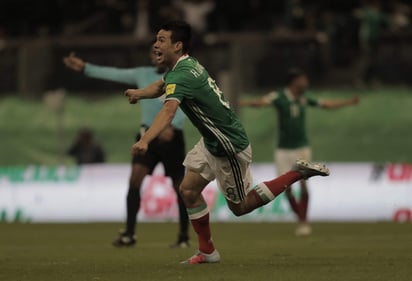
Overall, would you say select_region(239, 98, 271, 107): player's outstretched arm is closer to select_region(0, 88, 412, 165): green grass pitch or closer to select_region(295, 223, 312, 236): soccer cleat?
select_region(295, 223, 312, 236): soccer cleat

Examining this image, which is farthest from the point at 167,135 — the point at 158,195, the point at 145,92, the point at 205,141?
the point at 158,195

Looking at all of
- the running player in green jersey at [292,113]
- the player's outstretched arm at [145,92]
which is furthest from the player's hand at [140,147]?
the running player in green jersey at [292,113]

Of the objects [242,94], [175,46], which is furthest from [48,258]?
[242,94]

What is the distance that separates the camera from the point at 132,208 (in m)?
14.3

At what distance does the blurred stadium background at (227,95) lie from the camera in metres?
21.5

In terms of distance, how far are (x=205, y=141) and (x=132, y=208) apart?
331 cm

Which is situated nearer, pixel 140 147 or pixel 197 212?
pixel 140 147

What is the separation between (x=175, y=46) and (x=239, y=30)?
16.2m

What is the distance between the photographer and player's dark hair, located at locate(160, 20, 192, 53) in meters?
11.0

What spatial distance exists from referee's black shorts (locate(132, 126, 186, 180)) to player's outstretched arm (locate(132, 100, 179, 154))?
381 cm

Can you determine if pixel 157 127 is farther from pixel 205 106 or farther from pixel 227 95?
pixel 227 95

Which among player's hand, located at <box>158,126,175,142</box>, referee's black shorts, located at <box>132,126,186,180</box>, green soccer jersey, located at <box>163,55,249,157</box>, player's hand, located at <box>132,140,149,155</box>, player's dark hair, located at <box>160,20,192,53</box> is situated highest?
player's dark hair, located at <box>160,20,192,53</box>

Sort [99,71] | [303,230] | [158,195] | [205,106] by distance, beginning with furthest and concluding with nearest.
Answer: [158,195], [303,230], [99,71], [205,106]

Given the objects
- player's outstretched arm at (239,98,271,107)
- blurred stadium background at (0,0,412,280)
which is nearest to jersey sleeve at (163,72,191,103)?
blurred stadium background at (0,0,412,280)
